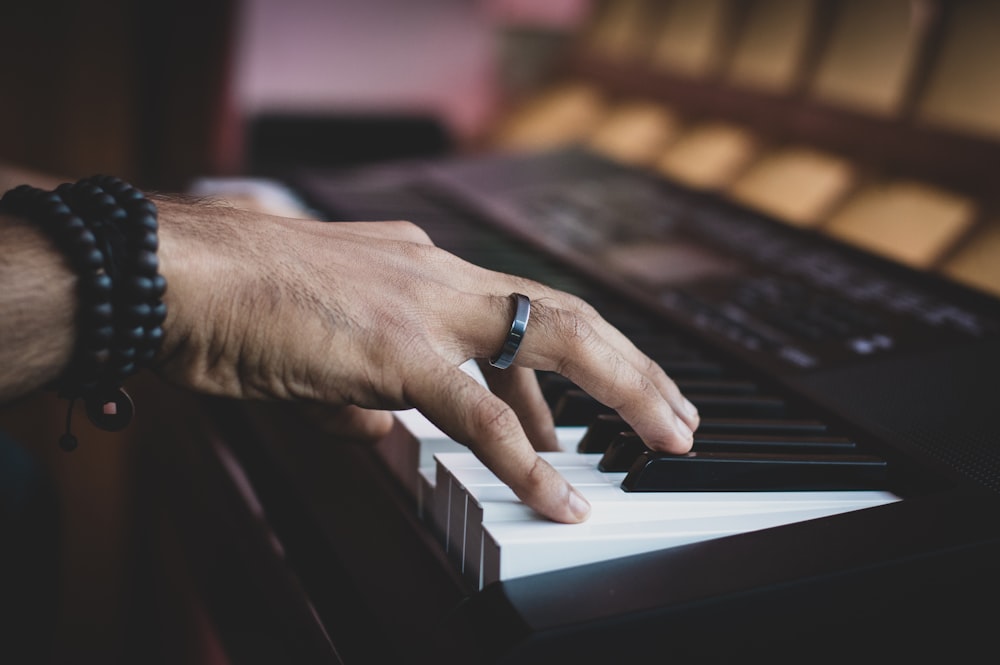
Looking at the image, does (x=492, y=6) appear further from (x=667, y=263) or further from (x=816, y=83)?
(x=667, y=263)

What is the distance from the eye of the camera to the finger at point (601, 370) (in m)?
0.79

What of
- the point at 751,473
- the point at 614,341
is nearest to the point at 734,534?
the point at 751,473

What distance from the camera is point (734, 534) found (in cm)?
73

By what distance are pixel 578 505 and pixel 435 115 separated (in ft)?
10.7

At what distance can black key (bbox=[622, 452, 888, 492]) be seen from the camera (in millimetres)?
777

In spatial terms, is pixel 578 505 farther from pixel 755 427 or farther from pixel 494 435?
pixel 755 427

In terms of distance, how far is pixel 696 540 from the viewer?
72 centimetres

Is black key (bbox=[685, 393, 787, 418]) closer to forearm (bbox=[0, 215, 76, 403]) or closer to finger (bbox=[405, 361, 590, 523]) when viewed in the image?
finger (bbox=[405, 361, 590, 523])

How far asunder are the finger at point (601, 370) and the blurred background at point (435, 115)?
0.45 meters

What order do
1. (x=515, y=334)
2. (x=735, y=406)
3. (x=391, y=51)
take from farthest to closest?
1. (x=391, y=51)
2. (x=735, y=406)
3. (x=515, y=334)

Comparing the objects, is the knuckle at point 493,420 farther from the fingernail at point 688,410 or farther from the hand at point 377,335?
the fingernail at point 688,410

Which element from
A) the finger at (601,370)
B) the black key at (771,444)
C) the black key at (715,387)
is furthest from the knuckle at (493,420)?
the black key at (715,387)

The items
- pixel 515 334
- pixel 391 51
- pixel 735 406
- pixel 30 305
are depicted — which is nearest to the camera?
pixel 30 305

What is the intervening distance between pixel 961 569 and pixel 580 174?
1.24 metres
